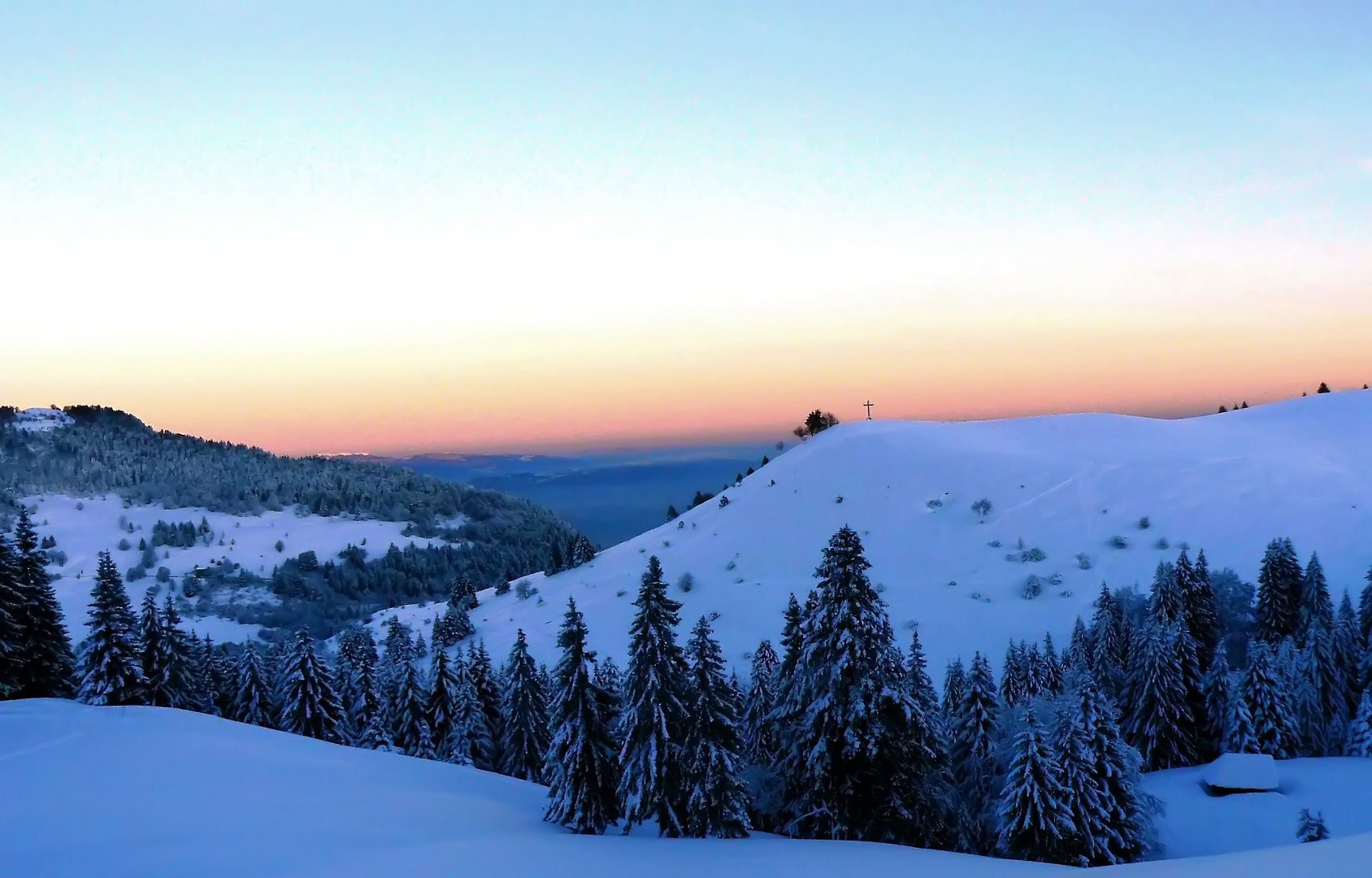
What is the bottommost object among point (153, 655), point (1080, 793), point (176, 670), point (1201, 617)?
point (1201, 617)

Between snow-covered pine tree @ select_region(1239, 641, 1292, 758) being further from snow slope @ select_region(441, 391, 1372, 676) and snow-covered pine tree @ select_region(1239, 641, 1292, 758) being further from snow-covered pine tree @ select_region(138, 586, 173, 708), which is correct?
snow-covered pine tree @ select_region(138, 586, 173, 708)

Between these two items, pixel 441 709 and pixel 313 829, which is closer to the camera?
pixel 313 829

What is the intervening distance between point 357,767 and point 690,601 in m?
46.2

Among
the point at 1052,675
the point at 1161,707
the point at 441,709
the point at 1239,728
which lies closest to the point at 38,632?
the point at 441,709

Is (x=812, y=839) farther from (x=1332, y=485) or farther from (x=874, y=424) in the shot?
(x=874, y=424)

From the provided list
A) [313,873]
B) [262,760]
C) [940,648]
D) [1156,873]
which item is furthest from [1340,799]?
[262,760]

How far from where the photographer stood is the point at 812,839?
18.4 m

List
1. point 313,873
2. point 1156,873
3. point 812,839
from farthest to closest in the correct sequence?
point 812,839 → point 313,873 → point 1156,873

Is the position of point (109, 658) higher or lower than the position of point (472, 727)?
higher

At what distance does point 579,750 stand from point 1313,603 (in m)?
49.8

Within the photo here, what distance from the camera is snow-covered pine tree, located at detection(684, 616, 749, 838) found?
803 inches

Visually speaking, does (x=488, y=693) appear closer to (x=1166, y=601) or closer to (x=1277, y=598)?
(x=1166, y=601)

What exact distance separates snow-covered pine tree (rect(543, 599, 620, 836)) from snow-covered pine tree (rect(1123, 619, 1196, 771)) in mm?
32518

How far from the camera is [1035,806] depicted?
24.2 metres
